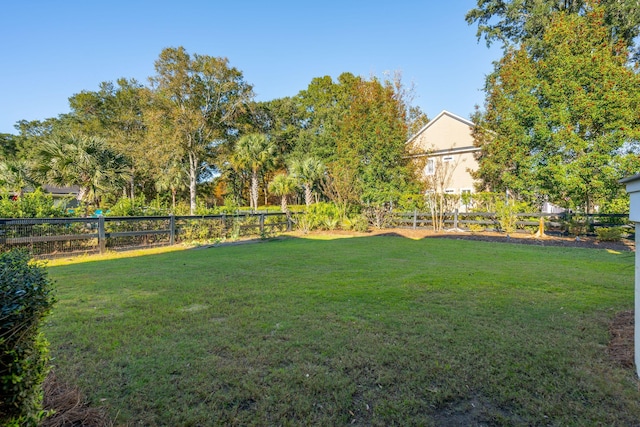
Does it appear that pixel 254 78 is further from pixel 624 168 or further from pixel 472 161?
pixel 624 168

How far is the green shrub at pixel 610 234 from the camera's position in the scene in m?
10.6

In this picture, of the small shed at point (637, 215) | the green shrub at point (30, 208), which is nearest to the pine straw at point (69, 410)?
the small shed at point (637, 215)

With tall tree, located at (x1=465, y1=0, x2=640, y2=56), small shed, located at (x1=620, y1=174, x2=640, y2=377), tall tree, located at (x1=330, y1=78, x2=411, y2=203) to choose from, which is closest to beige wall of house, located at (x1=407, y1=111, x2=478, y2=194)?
tall tree, located at (x1=330, y1=78, x2=411, y2=203)

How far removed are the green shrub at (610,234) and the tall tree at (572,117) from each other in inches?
115

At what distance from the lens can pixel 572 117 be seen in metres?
13.9

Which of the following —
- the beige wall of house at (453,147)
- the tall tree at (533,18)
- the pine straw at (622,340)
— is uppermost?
the tall tree at (533,18)

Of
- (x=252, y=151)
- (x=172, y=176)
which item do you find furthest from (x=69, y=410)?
(x=172, y=176)

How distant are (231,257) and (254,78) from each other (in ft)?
77.3

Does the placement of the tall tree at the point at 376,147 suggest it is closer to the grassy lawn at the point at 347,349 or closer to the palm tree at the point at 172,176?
the grassy lawn at the point at 347,349

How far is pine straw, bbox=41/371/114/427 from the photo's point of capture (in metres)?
1.85

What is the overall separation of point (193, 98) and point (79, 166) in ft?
52.3

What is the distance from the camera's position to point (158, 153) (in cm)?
2498

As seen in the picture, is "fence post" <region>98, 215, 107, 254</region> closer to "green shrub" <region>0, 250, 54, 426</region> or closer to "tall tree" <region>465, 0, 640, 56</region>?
"green shrub" <region>0, 250, 54, 426</region>

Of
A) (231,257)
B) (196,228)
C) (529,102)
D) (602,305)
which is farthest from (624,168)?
(196,228)
